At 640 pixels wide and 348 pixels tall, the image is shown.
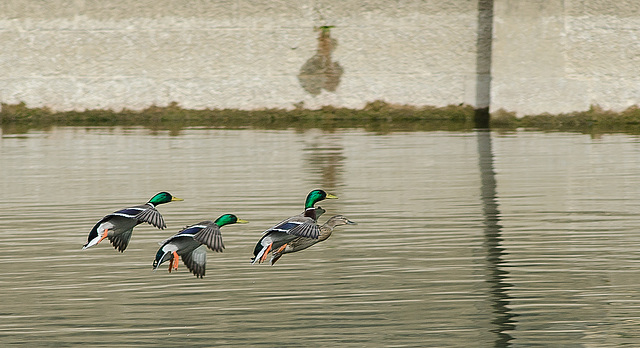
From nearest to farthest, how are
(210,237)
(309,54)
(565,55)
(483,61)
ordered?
(210,237) < (565,55) < (483,61) < (309,54)

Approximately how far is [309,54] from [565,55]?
3.38 metres

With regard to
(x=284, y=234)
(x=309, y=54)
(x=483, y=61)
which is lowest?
(x=284, y=234)

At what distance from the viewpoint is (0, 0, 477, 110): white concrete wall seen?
48.6 ft

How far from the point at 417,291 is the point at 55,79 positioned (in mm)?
11626

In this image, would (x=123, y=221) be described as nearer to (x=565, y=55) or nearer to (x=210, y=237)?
(x=210, y=237)

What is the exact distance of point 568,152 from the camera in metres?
10.6

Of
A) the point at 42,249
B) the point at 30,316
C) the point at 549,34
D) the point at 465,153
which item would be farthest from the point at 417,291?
the point at 549,34

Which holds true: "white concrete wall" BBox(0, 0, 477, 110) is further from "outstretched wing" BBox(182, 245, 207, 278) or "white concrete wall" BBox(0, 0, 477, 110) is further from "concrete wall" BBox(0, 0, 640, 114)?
"outstretched wing" BBox(182, 245, 207, 278)

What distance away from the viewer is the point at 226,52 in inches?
596

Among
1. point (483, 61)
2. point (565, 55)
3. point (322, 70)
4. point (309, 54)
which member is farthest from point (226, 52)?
point (565, 55)

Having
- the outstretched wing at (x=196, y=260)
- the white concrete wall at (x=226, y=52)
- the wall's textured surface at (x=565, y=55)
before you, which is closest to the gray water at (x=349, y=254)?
the outstretched wing at (x=196, y=260)

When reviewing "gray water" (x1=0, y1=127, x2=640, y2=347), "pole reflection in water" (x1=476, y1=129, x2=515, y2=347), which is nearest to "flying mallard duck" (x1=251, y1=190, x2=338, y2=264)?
"gray water" (x1=0, y1=127, x2=640, y2=347)

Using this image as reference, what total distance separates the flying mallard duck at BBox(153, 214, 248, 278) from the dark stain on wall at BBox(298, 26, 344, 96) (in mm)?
10532

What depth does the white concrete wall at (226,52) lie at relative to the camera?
14.8 m
